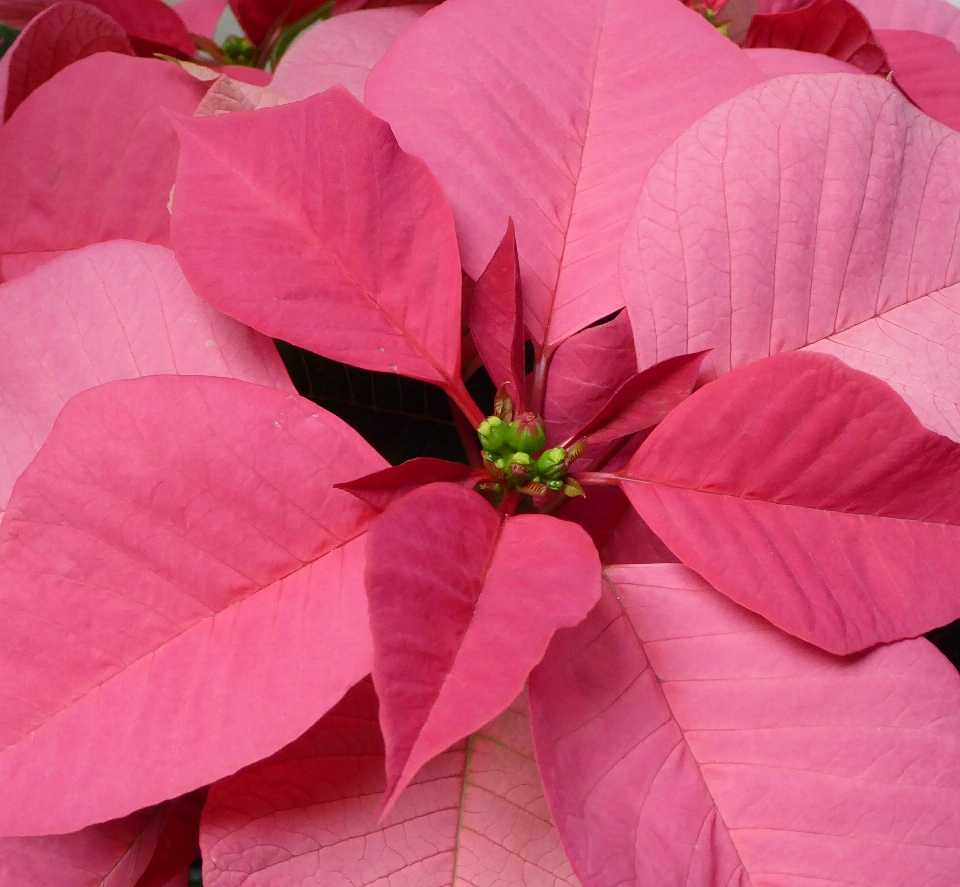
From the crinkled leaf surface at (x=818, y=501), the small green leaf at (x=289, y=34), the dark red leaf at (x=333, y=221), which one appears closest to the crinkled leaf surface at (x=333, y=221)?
the dark red leaf at (x=333, y=221)

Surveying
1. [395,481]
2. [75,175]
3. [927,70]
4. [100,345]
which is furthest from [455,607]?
[927,70]

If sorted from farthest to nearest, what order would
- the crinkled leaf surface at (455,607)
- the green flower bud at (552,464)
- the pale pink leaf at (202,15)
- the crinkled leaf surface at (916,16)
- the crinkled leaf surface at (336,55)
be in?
the pale pink leaf at (202,15) < the crinkled leaf surface at (916,16) < the crinkled leaf surface at (336,55) < the green flower bud at (552,464) < the crinkled leaf surface at (455,607)

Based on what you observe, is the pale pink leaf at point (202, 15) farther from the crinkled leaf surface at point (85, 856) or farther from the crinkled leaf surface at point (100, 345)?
the crinkled leaf surface at point (85, 856)

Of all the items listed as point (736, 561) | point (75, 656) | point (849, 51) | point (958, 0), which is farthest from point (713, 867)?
point (958, 0)

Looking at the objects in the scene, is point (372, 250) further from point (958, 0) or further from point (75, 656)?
point (958, 0)

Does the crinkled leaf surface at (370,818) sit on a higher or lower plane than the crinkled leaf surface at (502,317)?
lower

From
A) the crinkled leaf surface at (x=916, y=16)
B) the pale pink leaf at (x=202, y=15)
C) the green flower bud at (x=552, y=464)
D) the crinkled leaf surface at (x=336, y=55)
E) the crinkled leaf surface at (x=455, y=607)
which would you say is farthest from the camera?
the pale pink leaf at (x=202, y=15)

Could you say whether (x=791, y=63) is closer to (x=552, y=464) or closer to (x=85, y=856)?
(x=552, y=464)
